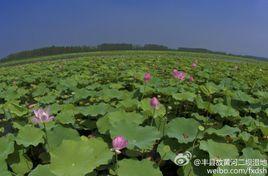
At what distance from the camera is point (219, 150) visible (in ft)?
6.57

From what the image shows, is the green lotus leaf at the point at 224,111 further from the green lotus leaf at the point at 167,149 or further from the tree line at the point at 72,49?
the tree line at the point at 72,49

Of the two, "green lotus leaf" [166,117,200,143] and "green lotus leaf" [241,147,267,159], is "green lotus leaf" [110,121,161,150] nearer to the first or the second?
"green lotus leaf" [166,117,200,143]

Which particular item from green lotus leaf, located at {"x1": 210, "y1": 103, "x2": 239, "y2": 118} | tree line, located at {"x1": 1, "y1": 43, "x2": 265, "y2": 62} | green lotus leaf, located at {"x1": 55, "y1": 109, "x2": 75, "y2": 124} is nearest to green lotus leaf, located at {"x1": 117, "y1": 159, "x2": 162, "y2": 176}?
green lotus leaf, located at {"x1": 55, "y1": 109, "x2": 75, "y2": 124}

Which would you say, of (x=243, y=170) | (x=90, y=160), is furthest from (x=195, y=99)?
(x=90, y=160)

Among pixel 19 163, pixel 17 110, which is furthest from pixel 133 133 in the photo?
pixel 17 110

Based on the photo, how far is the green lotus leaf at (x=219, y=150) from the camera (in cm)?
196

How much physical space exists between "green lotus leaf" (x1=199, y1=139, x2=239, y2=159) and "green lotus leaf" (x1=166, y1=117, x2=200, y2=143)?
248 millimetres

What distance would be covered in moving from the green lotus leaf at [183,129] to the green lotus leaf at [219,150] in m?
0.25

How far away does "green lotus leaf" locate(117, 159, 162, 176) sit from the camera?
1.82 meters

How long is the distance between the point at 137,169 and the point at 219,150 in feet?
1.55

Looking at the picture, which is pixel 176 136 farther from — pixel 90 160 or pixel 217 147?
pixel 90 160

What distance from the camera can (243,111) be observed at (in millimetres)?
3420

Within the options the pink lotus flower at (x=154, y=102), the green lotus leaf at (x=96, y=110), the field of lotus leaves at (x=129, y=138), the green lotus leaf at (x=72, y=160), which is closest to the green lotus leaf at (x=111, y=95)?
the field of lotus leaves at (x=129, y=138)

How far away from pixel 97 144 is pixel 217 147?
0.64 metres
